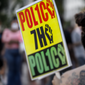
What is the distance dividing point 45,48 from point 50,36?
0.45ft

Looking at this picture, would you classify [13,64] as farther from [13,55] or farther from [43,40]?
[43,40]

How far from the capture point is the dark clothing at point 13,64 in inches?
173

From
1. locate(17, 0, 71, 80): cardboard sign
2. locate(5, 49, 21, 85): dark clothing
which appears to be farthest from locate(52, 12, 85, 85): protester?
locate(5, 49, 21, 85): dark clothing

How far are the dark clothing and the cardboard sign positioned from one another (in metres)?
2.25

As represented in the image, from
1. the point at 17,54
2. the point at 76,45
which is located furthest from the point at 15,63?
the point at 76,45

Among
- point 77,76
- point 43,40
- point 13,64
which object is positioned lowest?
point 77,76

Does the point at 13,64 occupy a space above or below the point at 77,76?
above

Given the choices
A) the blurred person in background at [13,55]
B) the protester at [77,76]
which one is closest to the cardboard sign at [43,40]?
the protester at [77,76]

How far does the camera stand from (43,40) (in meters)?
2.12

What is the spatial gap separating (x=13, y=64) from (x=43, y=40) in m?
2.46

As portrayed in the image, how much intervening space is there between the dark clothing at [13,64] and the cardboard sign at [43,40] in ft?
7.39

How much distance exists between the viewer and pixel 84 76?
1.65 meters

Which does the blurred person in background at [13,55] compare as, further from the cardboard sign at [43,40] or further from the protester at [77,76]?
the protester at [77,76]

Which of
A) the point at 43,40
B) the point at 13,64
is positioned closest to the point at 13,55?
the point at 13,64
